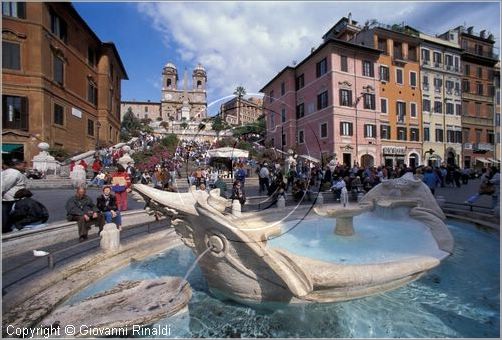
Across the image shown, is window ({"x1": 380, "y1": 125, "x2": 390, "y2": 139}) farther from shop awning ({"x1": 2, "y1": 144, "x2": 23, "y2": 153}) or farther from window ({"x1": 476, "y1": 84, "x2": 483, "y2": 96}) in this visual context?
shop awning ({"x1": 2, "y1": 144, "x2": 23, "y2": 153})

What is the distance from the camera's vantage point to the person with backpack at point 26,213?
20.9 ft

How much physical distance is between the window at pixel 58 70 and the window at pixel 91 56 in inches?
261

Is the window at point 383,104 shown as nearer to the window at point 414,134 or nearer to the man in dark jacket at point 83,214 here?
the window at point 414,134

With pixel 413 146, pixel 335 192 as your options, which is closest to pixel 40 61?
pixel 335 192

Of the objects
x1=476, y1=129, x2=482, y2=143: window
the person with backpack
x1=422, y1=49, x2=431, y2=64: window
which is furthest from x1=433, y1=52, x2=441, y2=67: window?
the person with backpack

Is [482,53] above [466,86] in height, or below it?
above

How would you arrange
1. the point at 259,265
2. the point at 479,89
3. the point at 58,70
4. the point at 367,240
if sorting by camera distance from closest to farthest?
the point at 259,265 → the point at 367,240 → the point at 58,70 → the point at 479,89

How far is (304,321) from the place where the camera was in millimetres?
3746

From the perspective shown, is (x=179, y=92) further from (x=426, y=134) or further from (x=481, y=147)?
(x=481, y=147)

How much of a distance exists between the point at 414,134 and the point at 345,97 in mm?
12679

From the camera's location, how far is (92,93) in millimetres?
35000

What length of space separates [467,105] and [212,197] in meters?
52.8

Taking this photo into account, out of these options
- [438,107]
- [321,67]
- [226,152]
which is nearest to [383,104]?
[321,67]

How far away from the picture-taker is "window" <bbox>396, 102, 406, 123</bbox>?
37094mm
